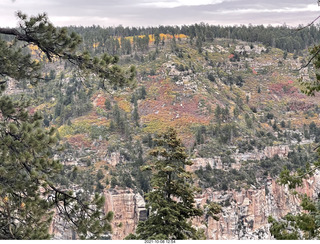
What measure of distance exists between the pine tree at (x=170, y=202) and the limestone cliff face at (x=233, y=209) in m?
31.6

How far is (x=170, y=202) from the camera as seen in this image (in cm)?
1030

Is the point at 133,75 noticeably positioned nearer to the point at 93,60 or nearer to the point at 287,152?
the point at 93,60

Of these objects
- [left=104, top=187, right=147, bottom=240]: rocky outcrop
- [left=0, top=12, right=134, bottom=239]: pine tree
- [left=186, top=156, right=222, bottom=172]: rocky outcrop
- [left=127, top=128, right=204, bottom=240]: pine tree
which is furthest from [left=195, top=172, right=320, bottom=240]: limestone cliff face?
[left=0, top=12, right=134, bottom=239]: pine tree

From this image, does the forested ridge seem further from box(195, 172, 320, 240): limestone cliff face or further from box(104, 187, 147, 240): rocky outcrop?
box(104, 187, 147, 240): rocky outcrop

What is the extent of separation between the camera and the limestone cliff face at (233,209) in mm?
42844

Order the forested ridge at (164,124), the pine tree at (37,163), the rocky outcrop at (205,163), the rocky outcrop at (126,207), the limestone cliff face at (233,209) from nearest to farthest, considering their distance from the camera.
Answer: the pine tree at (37,163)
the forested ridge at (164,124)
the rocky outcrop at (126,207)
the limestone cliff face at (233,209)
the rocky outcrop at (205,163)

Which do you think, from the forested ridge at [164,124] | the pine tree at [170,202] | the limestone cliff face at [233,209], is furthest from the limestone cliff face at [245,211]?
the pine tree at [170,202]

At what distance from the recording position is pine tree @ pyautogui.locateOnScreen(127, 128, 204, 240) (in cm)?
993

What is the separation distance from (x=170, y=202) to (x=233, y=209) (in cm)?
3653

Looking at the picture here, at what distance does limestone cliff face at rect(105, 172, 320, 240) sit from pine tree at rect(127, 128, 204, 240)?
3156 cm

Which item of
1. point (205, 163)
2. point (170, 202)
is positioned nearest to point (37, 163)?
point (170, 202)

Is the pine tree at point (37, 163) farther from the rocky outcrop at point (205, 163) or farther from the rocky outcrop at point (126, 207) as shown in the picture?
the rocky outcrop at point (205, 163)

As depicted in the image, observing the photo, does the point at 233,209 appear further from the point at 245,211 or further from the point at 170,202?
the point at 170,202

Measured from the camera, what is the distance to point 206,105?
61.3m
